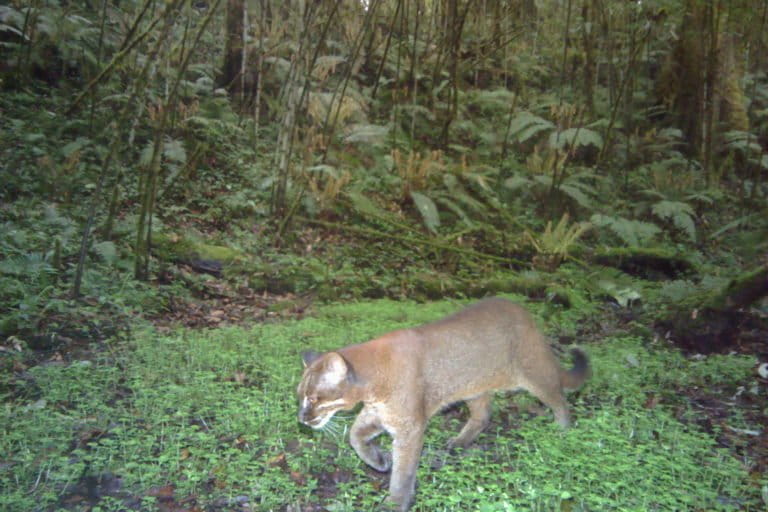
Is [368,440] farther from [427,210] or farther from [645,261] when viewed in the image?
[645,261]

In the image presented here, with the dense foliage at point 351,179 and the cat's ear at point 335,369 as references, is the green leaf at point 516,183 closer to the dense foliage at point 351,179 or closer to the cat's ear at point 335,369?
the dense foliage at point 351,179

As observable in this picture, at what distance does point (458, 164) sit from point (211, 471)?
1080cm

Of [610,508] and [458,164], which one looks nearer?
[610,508]

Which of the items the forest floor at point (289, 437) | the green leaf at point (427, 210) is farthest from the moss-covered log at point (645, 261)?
the forest floor at point (289, 437)

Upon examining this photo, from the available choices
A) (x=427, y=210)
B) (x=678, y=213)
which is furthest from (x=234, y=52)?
(x=678, y=213)

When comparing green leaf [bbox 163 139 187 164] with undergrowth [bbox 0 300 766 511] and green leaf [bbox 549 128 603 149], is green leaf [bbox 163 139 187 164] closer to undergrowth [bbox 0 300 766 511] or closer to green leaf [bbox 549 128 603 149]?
undergrowth [bbox 0 300 766 511]

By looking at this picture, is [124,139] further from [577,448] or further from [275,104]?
[577,448]

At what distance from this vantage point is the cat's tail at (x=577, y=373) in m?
5.83

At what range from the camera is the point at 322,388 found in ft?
14.2

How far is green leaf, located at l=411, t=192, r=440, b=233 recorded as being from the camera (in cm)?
1184

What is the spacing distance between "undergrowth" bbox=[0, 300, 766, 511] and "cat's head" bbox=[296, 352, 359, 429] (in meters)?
0.48

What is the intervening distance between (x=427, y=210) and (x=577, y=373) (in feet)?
21.3

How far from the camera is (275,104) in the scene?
13688mm

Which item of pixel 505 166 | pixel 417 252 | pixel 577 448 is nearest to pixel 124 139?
pixel 417 252
